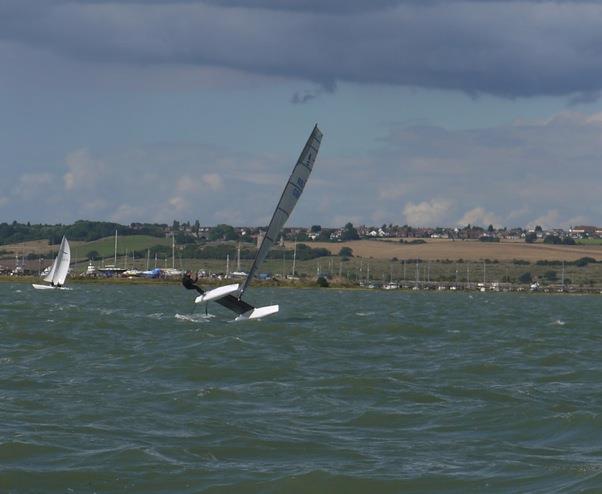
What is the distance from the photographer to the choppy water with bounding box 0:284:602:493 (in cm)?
1480

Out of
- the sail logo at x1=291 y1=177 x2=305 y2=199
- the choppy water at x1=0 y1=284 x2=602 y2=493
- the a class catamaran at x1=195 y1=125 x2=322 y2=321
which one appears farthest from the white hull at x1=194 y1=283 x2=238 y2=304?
the choppy water at x1=0 y1=284 x2=602 y2=493

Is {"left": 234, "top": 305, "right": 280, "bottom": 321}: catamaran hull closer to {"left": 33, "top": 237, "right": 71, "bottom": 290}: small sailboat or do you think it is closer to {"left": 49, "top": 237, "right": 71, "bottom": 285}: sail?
{"left": 33, "top": 237, "right": 71, "bottom": 290}: small sailboat

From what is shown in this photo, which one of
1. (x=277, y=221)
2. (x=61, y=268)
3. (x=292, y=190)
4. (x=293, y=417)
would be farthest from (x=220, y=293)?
(x=61, y=268)

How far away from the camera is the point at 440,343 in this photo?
3669cm

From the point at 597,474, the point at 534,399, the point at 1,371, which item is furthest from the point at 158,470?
the point at 1,371

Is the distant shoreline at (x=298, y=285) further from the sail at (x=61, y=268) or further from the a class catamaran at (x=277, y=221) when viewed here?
the a class catamaran at (x=277, y=221)

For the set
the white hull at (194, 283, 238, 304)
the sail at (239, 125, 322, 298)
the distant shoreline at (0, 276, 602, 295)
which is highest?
the sail at (239, 125, 322, 298)

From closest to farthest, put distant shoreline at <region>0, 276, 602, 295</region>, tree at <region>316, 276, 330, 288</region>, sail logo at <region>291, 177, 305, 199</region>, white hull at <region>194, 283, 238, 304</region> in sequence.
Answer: white hull at <region>194, 283, 238, 304</region> → sail logo at <region>291, 177, 305, 199</region> → distant shoreline at <region>0, 276, 602, 295</region> → tree at <region>316, 276, 330, 288</region>

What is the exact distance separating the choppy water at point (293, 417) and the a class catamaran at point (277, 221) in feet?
32.8

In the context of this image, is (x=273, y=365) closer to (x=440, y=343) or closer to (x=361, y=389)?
(x=361, y=389)

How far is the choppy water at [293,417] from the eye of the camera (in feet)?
48.5

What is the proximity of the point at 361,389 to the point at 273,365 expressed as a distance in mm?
4810

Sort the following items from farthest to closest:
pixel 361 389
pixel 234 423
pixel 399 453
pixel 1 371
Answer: pixel 1 371 → pixel 361 389 → pixel 234 423 → pixel 399 453

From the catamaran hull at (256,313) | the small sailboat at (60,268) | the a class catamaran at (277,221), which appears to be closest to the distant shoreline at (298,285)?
the small sailboat at (60,268)
